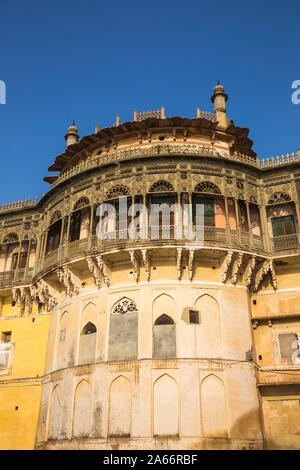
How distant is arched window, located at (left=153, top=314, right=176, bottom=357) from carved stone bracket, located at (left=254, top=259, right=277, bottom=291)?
4268mm

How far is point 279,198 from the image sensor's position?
831 inches

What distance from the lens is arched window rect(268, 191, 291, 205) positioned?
68.7 feet

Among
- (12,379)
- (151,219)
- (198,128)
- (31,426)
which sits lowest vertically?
(31,426)

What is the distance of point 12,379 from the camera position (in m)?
22.2

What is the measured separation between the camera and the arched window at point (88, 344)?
19.0 metres

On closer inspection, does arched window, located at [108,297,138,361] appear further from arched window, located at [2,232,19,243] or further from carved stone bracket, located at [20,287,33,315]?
arched window, located at [2,232,19,243]

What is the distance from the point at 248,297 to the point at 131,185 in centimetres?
670

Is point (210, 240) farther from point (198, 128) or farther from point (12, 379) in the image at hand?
point (12, 379)

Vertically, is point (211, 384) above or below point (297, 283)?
below

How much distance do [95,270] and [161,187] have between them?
14.4 feet

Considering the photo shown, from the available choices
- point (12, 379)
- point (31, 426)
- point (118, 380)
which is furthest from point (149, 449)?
point (12, 379)

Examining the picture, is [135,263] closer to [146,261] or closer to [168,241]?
[146,261]

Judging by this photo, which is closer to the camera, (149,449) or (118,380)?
(149,449)

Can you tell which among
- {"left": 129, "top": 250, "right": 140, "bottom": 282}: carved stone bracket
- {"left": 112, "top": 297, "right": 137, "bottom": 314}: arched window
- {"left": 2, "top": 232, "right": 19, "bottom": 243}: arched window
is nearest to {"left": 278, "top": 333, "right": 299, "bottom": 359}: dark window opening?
{"left": 112, "top": 297, "right": 137, "bottom": 314}: arched window
